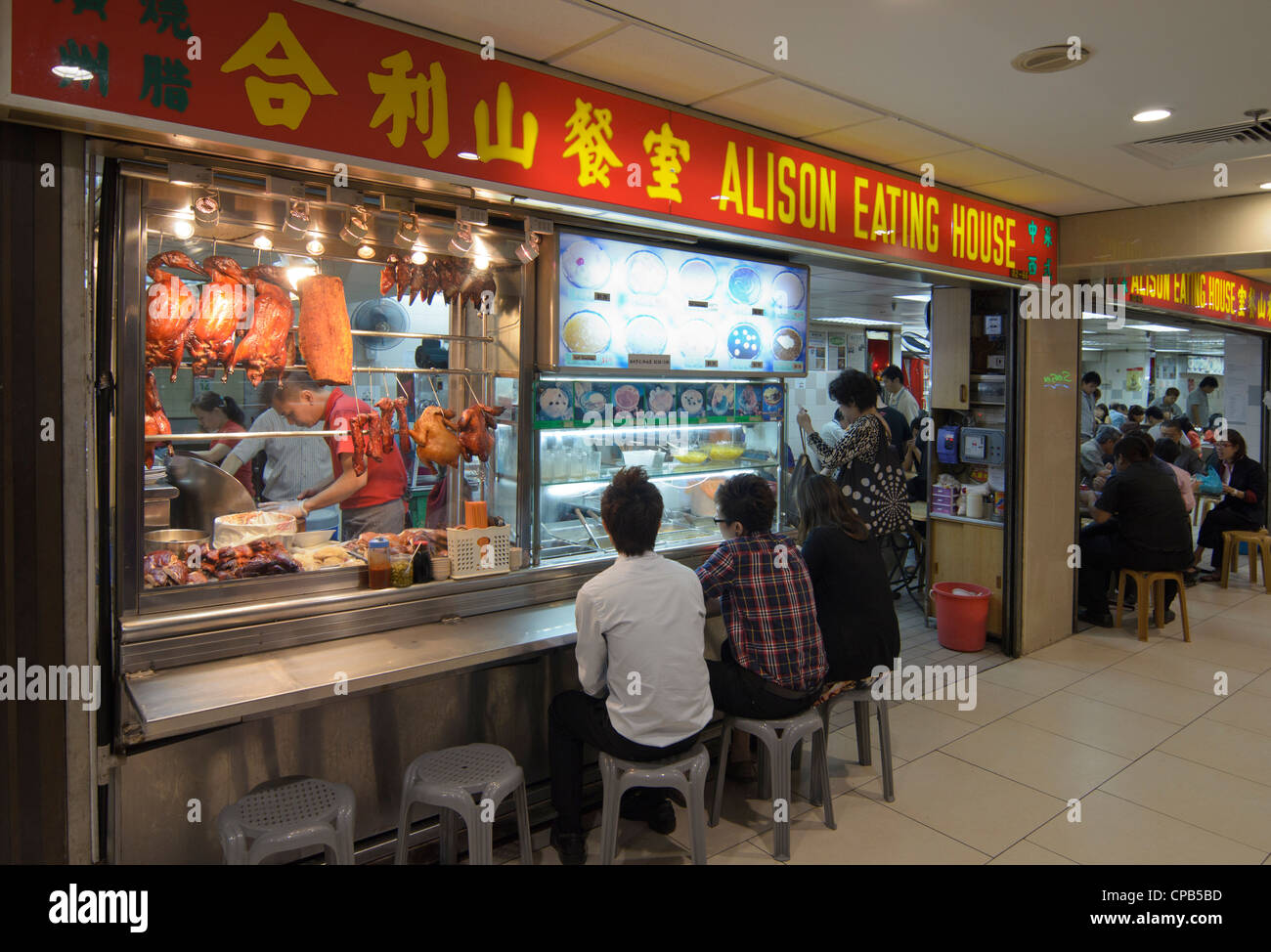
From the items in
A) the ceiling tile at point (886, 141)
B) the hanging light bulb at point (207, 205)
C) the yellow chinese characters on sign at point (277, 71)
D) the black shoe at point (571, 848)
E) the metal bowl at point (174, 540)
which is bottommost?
the black shoe at point (571, 848)

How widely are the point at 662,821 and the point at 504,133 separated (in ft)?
8.72

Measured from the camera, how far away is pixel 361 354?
388 cm

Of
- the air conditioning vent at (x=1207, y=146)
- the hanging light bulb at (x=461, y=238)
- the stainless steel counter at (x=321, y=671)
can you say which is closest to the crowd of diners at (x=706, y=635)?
the stainless steel counter at (x=321, y=671)

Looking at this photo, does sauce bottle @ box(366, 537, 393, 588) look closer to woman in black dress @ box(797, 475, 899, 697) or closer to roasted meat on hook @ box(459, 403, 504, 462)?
roasted meat on hook @ box(459, 403, 504, 462)

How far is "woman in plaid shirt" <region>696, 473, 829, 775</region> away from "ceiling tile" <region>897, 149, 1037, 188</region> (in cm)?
233

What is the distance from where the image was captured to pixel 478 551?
3.33 m

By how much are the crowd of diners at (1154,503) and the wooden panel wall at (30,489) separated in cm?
633

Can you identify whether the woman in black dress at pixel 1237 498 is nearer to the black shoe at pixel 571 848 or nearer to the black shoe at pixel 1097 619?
the black shoe at pixel 1097 619

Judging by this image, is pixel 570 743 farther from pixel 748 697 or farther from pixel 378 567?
pixel 378 567

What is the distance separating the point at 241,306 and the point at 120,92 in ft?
2.75

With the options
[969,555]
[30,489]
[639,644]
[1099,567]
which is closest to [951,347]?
[969,555]

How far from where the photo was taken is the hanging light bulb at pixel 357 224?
2.81 metres

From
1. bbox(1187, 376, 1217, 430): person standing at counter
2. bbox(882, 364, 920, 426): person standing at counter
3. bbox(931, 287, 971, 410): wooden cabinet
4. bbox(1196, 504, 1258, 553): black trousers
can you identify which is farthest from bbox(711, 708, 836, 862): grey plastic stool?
bbox(1187, 376, 1217, 430): person standing at counter

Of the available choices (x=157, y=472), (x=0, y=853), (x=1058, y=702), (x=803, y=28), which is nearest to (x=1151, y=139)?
(x=803, y=28)
